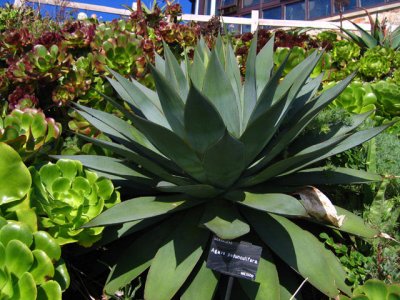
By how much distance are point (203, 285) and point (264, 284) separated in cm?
23

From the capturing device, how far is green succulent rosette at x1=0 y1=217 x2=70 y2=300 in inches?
48.1

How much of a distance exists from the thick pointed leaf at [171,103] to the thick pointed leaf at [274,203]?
0.38m

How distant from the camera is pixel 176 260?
5.33 ft

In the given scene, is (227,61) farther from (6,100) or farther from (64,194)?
(6,100)

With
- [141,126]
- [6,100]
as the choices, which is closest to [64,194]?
[141,126]

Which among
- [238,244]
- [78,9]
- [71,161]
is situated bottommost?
[238,244]

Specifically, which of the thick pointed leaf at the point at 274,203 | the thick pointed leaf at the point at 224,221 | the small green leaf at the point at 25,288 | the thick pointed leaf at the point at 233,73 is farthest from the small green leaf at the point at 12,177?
the thick pointed leaf at the point at 233,73

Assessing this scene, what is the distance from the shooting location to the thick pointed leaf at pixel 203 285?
1572 mm

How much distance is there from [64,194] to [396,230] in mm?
1512

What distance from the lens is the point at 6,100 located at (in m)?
2.81

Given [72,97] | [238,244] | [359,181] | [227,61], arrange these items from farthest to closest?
1. [72,97]
2. [227,61]
3. [359,181]
4. [238,244]

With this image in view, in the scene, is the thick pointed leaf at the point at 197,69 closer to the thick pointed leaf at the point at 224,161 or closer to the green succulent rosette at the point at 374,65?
the thick pointed leaf at the point at 224,161

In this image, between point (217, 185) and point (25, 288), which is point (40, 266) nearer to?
point (25, 288)

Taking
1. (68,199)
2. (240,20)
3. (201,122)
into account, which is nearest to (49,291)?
(68,199)
